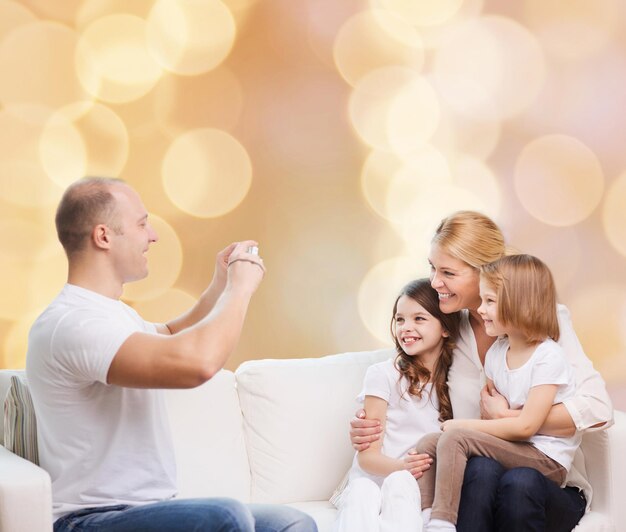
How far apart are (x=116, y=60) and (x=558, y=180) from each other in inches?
71.5

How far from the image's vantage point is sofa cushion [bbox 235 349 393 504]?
8.19 ft

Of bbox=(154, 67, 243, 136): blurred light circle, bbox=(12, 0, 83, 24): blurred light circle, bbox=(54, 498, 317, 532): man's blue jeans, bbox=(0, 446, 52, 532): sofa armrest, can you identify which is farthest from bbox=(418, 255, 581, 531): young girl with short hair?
bbox=(12, 0, 83, 24): blurred light circle

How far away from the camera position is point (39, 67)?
305 centimetres

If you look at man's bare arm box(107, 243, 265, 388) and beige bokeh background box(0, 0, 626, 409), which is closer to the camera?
man's bare arm box(107, 243, 265, 388)

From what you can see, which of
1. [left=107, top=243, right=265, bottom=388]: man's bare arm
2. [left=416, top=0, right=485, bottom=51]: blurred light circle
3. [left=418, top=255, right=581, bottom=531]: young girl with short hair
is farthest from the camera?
[left=416, top=0, right=485, bottom=51]: blurred light circle

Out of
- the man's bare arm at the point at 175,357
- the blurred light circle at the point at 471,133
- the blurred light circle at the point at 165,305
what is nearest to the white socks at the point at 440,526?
the man's bare arm at the point at 175,357

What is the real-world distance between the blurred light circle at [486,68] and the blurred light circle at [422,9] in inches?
2.8

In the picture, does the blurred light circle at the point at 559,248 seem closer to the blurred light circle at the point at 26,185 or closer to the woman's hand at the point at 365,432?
the woman's hand at the point at 365,432

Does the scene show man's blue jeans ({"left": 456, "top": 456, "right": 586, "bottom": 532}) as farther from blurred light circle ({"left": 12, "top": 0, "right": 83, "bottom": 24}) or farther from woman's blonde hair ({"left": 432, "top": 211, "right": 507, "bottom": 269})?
blurred light circle ({"left": 12, "top": 0, "right": 83, "bottom": 24})

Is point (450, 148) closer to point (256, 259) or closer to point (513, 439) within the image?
point (513, 439)

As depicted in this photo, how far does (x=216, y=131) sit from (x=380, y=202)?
741mm

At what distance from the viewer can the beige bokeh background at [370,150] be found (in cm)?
333

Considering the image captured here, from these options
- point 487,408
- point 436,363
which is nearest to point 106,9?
point 436,363

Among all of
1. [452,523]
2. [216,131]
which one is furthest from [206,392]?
[216,131]
